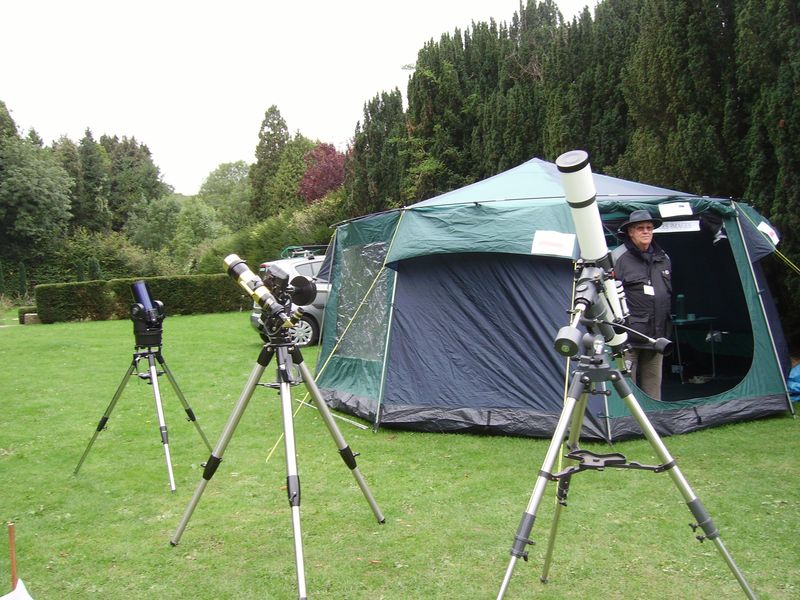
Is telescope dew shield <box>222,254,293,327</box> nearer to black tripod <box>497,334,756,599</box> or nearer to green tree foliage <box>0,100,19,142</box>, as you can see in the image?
black tripod <box>497,334,756,599</box>

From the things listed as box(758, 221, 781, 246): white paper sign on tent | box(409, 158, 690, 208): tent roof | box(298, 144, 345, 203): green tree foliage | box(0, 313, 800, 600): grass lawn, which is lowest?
box(0, 313, 800, 600): grass lawn

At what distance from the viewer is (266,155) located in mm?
37469

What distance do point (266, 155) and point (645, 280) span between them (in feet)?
112

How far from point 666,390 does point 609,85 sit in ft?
20.2

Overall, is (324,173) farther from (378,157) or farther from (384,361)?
(384,361)

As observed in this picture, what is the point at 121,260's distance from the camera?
30516 millimetres

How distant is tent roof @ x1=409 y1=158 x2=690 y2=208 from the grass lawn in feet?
6.95

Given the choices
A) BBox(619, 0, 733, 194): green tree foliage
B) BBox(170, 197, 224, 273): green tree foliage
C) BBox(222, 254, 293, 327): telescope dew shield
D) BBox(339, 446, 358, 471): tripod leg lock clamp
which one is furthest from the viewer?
BBox(170, 197, 224, 273): green tree foliage

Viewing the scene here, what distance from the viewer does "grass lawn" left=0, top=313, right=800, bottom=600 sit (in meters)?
3.45

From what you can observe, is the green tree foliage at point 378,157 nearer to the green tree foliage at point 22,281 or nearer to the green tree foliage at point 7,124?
the green tree foliage at point 22,281

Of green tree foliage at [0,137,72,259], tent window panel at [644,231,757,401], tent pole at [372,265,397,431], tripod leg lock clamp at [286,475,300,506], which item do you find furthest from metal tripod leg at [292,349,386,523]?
green tree foliage at [0,137,72,259]

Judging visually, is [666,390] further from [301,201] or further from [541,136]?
[301,201]

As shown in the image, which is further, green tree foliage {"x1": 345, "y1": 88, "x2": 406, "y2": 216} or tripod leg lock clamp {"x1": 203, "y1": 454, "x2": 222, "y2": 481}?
green tree foliage {"x1": 345, "y1": 88, "x2": 406, "y2": 216}

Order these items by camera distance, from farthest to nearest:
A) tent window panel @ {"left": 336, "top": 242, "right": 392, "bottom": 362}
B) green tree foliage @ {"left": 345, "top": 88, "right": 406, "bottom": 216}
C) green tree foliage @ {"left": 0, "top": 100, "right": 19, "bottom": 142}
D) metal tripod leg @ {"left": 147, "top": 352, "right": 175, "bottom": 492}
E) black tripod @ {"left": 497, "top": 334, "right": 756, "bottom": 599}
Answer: green tree foliage @ {"left": 0, "top": 100, "right": 19, "bottom": 142} → green tree foliage @ {"left": 345, "top": 88, "right": 406, "bottom": 216} → tent window panel @ {"left": 336, "top": 242, "right": 392, "bottom": 362} → metal tripod leg @ {"left": 147, "top": 352, "right": 175, "bottom": 492} → black tripod @ {"left": 497, "top": 334, "right": 756, "bottom": 599}
